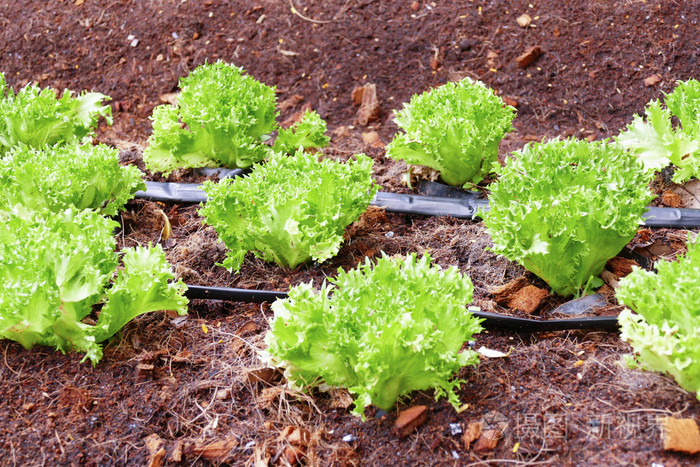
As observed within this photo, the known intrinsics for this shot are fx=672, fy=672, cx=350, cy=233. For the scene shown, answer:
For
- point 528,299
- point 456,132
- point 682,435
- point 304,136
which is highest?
point 456,132

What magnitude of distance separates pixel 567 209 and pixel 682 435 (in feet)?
4.11

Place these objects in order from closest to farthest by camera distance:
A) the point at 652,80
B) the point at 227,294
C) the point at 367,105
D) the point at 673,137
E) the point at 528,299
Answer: the point at 528,299 → the point at 227,294 → the point at 673,137 → the point at 652,80 → the point at 367,105

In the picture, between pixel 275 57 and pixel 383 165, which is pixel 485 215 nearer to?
pixel 383 165

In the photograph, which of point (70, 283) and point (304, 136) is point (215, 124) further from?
point (70, 283)

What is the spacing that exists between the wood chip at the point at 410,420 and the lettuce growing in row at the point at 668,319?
92 cm

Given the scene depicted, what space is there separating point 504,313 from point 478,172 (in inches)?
56.3

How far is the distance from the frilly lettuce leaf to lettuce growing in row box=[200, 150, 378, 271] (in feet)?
2.93

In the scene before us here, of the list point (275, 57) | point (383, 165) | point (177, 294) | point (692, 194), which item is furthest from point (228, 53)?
point (692, 194)

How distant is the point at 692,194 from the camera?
464cm

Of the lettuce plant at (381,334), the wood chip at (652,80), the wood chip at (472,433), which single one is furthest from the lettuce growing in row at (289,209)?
the wood chip at (652,80)

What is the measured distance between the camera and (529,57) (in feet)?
21.9

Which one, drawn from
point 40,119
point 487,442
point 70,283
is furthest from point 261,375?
point 40,119

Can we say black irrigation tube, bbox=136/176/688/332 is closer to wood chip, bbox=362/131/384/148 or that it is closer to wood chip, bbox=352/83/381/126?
wood chip, bbox=362/131/384/148

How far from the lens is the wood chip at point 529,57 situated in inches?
262
